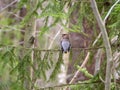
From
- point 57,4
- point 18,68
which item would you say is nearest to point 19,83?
point 18,68

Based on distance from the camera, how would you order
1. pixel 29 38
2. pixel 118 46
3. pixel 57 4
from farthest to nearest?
1. pixel 29 38
2. pixel 57 4
3. pixel 118 46

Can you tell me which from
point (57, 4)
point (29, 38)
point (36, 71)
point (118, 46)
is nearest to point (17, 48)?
point (36, 71)

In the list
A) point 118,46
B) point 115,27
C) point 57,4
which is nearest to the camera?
point 115,27

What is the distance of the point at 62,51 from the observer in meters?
3.29

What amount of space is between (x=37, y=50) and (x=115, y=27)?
82 centimetres

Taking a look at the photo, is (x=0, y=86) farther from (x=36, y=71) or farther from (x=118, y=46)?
(x=118, y=46)

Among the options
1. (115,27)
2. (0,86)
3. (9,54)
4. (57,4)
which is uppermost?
(57,4)

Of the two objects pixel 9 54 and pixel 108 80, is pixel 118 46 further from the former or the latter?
pixel 9 54

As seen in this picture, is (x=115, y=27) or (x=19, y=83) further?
(x=19, y=83)

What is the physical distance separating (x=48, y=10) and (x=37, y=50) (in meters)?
0.38

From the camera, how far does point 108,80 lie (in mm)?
2652

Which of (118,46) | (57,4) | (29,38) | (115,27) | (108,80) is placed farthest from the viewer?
(29,38)

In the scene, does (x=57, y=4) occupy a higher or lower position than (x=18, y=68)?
higher

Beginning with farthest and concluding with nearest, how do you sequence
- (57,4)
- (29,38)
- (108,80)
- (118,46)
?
(29,38) < (57,4) < (118,46) < (108,80)
